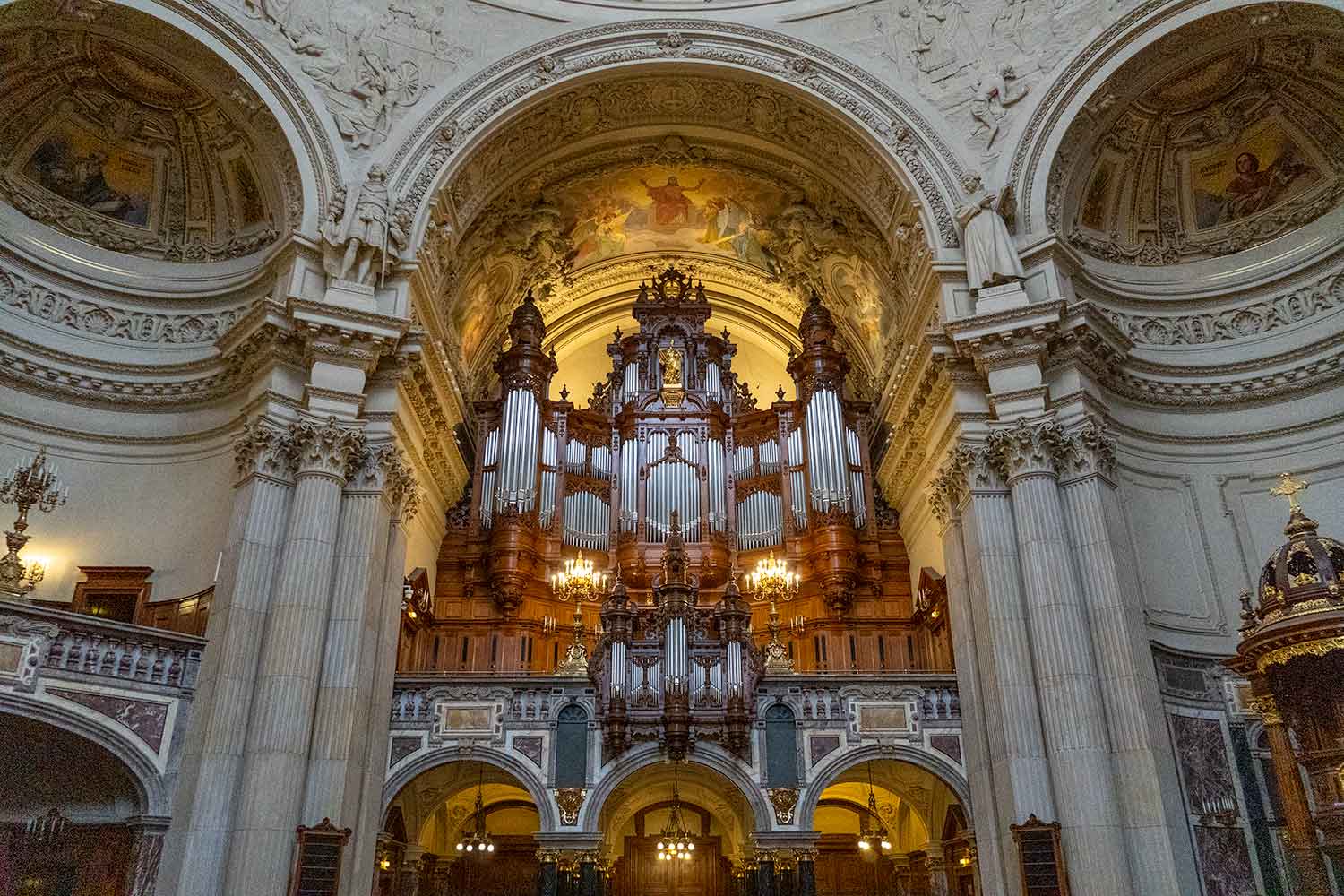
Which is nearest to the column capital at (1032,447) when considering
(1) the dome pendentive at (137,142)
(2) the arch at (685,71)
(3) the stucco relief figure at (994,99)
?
(2) the arch at (685,71)

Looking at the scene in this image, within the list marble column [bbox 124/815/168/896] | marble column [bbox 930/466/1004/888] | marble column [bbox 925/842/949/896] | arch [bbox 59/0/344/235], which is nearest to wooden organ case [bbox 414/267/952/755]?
marble column [bbox 930/466/1004/888]

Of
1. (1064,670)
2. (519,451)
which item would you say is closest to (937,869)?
(1064,670)

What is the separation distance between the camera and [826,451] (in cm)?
2022

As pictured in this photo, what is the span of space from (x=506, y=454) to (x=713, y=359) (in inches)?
220

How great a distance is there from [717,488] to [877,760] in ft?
24.2

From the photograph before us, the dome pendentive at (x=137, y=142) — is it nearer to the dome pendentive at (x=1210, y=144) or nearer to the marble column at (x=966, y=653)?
the marble column at (x=966, y=653)

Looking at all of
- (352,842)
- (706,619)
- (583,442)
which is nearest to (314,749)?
(352,842)

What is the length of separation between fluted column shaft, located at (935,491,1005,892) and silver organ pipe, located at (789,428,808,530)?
3.98 m

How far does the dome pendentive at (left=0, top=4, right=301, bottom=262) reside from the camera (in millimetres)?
15945

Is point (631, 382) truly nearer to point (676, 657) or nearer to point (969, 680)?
point (676, 657)

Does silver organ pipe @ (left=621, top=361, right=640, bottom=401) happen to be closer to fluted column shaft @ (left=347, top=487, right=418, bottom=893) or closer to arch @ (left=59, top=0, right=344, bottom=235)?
fluted column shaft @ (left=347, top=487, right=418, bottom=893)

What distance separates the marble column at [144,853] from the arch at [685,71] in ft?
31.3

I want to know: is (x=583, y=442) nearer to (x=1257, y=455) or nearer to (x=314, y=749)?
(x=314, y=749)

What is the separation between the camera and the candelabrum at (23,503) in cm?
1290
